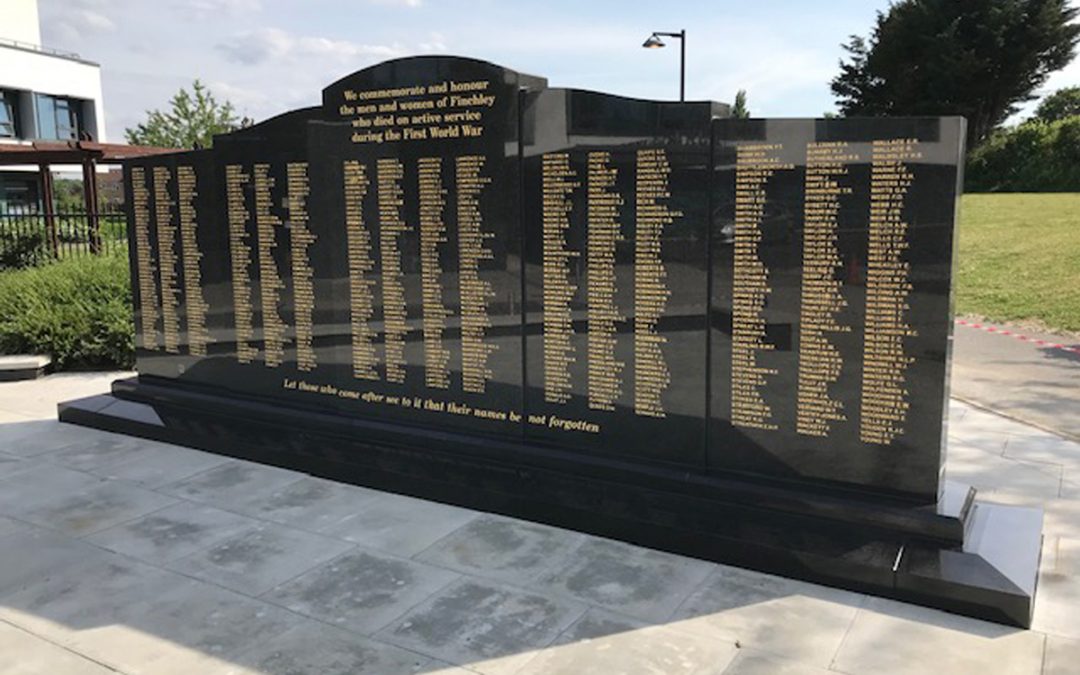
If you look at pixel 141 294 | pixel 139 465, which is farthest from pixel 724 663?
pixel 141 294

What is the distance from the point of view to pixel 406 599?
14.9 ft

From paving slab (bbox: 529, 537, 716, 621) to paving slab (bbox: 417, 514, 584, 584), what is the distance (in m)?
0.11

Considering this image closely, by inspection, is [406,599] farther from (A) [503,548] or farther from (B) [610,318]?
(B) [610,318]

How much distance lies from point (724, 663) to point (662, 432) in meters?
1.75

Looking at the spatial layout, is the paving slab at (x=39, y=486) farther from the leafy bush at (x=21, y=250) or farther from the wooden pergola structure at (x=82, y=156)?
the leafy bush at (x=21, y=250)

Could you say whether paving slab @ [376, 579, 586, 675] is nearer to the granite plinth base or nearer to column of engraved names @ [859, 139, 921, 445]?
the granite plinth base

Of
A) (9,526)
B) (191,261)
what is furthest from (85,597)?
(191,261)

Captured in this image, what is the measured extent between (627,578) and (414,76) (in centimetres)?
375

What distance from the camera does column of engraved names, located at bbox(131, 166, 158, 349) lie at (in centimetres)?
798

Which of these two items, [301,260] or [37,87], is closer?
[301,260]

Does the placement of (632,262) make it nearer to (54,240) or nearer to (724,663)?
(724,663)

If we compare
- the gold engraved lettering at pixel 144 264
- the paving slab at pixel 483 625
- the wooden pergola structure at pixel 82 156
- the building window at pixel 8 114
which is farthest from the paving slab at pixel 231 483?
the building window at pixel 8 114

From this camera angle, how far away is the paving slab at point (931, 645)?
12.5ft

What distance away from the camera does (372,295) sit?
658 centimetres
